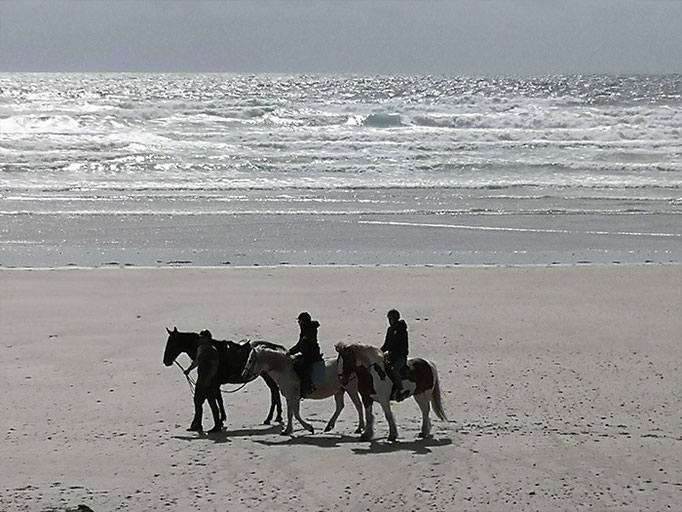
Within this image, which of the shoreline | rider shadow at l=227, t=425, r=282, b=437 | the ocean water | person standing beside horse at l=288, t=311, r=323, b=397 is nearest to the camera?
person standing beside horse at l=288, t=311, r=323, b=397

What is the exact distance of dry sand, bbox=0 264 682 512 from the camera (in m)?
7.99

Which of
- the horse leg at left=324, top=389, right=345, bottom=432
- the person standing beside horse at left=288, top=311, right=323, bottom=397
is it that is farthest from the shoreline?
the person standing beside horse at left=288, top=311, right=323, bottom=397

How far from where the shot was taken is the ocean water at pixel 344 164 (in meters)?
23.4

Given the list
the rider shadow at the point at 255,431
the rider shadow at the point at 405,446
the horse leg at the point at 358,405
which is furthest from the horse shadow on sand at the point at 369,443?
the rider shadow at the point at 255,431

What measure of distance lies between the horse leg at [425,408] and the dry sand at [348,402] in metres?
0.15

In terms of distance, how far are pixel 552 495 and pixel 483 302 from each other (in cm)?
652

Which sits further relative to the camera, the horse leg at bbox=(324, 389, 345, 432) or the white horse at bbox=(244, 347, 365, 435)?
the horse leg at bbox=(324, 389, 345, 432)

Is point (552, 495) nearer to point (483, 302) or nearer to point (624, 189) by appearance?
point (483, 302)

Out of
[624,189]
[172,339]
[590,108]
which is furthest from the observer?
[590,108]

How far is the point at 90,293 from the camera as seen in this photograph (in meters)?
14.6

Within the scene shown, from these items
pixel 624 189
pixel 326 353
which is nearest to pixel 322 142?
pixel 624 189

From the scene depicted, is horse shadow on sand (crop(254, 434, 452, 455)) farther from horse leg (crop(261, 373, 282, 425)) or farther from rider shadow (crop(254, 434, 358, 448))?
horse leg (crop(261, 373, 282, 425))

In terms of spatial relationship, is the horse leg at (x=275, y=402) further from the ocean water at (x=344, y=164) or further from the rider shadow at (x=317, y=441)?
the ocean water at (x=344, y=164)

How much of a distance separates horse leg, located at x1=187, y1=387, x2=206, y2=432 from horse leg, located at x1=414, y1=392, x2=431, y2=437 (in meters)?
1.82
